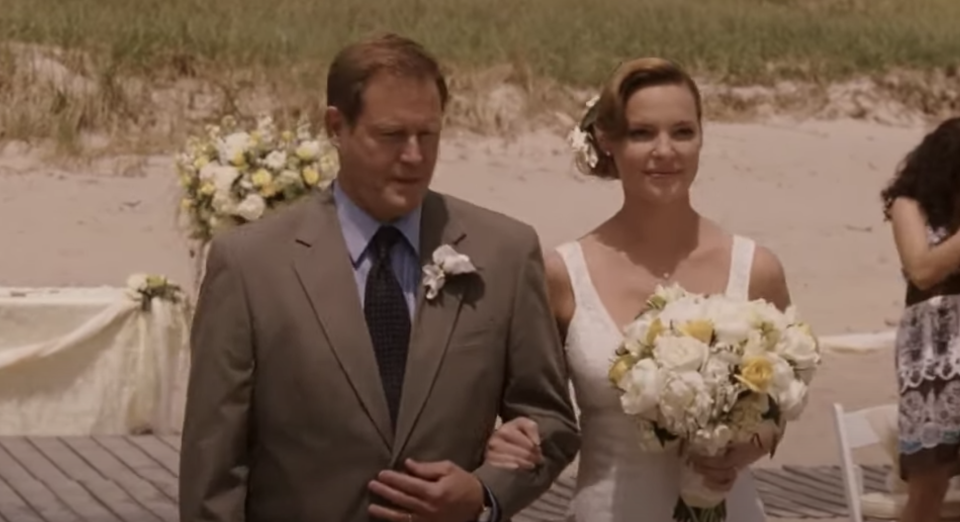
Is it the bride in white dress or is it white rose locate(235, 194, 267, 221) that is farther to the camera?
white rose locate(235, 194, 267, 221)

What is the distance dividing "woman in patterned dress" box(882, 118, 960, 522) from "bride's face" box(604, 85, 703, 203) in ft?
7.16

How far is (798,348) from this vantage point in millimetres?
4172

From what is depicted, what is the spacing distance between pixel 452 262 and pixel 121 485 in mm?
5766

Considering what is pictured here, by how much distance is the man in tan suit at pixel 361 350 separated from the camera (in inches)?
149

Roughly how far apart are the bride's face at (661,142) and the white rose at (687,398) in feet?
1.52

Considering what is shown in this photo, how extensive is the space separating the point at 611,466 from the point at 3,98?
59.6ft

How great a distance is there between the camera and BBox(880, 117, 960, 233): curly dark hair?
6449 mm

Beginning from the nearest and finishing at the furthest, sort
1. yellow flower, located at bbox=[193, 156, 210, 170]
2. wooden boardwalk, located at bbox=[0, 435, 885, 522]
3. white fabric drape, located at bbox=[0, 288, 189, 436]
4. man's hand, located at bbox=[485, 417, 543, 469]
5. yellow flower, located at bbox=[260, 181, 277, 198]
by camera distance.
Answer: man's hand, located at bbox=[485, 417, 543, 469] < yellow flower, located at bbox=[260, 181, 277, 198] < yellow flower, located at bbox=[193, 156, 210, 170] < wooden boardwalk, located at bbox=[0, 435, 885, 522] < white fabric drape, located at bbox=[0, 288, 189, 436]

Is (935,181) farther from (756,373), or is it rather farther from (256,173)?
(256,173)

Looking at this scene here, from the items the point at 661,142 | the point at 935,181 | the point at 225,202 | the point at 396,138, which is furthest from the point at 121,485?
the point at 396,138

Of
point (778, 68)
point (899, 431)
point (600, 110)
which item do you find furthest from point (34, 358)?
point (778, 68)

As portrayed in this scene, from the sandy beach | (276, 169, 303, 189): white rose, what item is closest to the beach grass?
the sandy beach

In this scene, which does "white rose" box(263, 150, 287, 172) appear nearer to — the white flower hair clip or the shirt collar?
the white flower hair clip

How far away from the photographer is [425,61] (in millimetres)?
3805
